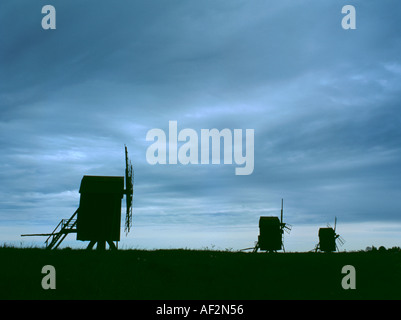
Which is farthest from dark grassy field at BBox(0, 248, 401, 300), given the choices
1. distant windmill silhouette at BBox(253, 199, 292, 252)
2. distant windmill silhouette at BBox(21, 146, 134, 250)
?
distant windmill silhouette at BBox(253, 199, 292, 252)

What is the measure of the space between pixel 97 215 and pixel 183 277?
1102 centimetres

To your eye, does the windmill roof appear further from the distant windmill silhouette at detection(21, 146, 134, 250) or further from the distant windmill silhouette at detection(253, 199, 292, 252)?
the distant windmill silhouette at detection(253, 199, 292, 252)

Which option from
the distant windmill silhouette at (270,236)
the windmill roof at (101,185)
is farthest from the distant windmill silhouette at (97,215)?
the distant windmill silhouette at (270,236)

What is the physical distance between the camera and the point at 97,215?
1041 inches

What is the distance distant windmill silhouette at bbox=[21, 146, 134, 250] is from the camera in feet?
86.0

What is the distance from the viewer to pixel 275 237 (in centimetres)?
5009

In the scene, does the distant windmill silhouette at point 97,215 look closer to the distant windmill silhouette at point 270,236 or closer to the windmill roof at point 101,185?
the windmill roof at point 101,185

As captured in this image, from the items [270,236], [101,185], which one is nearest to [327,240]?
[270,236]

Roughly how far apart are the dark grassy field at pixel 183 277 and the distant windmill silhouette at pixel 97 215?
17.7 ft

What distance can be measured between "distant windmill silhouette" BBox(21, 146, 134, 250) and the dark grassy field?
17.7 feet

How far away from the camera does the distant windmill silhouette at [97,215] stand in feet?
86.0
